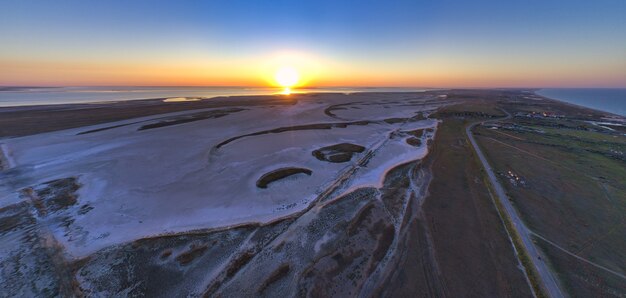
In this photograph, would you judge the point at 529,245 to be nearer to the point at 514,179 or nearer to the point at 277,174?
the point at 514,179

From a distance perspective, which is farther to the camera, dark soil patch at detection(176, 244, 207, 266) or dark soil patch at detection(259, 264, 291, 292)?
dark soil patch at detection(176, 244, 207, 266)

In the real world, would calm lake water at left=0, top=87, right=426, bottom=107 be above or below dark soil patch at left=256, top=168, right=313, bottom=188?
above

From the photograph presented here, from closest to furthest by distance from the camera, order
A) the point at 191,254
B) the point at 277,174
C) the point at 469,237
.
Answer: the point at 191,254
the point at 469,237
the point at 277,174

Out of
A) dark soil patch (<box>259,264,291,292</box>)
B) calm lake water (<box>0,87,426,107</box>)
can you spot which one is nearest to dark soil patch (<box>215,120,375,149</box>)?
dark soil patch (<box>259,264,291,292</box>)

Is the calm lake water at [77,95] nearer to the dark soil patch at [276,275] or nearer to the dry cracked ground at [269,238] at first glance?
the dry cracked ground at [269,238]

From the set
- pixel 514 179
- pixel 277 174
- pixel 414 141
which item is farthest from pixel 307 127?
pixel 514 179

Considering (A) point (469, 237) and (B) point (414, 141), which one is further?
(B) point (414, 141)

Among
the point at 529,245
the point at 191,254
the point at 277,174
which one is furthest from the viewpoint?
the point at 277,174

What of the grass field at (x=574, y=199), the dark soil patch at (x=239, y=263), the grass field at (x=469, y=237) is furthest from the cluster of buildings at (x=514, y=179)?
the dark soil patch at (x=239, y=263)

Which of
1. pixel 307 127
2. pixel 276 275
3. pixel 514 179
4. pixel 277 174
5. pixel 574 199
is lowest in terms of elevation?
pixel 276 275

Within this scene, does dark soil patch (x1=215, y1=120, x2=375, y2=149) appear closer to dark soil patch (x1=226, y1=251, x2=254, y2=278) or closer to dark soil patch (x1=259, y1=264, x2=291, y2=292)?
dark soil patch (x1=226, y1=251, x2=254, y2=278)
